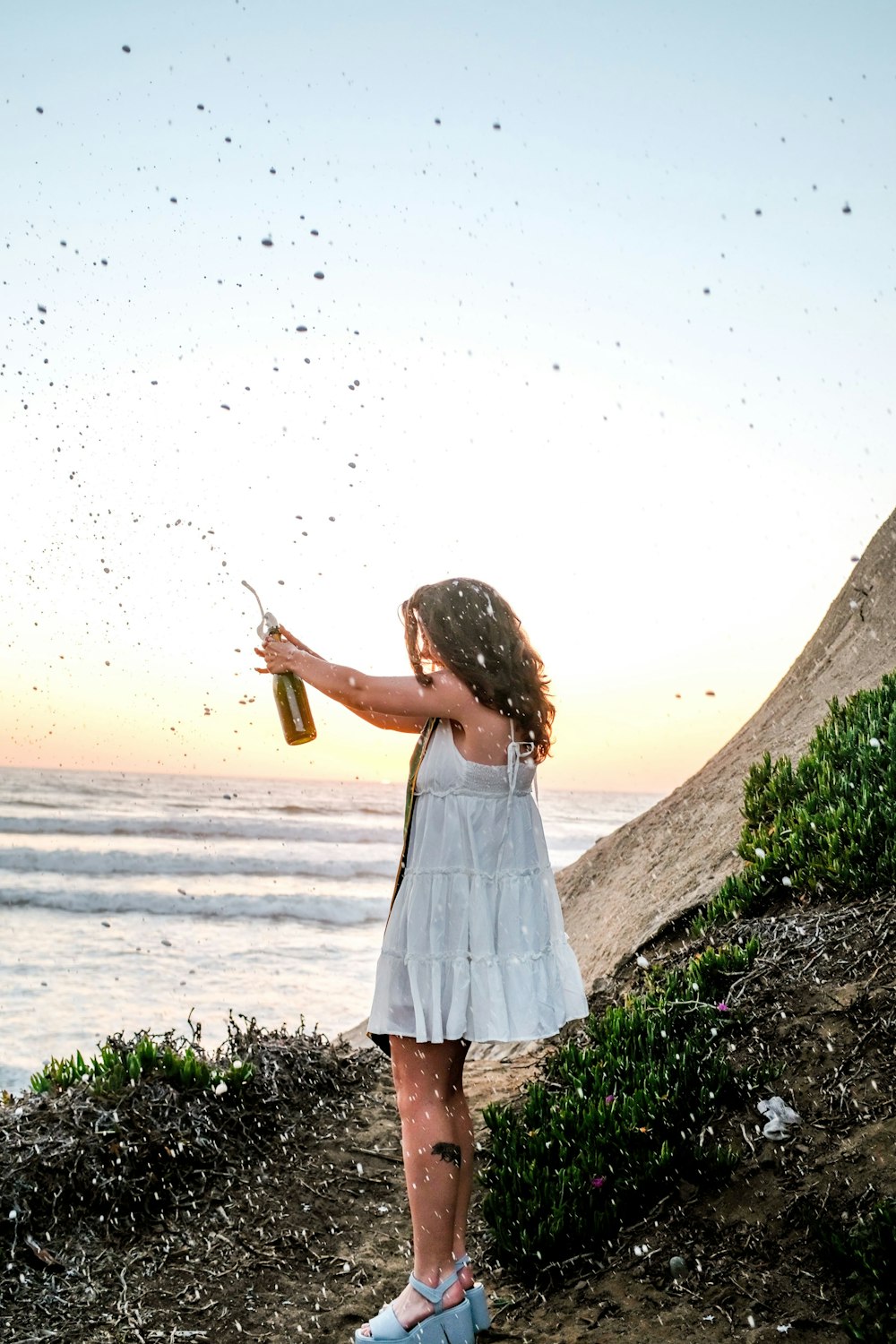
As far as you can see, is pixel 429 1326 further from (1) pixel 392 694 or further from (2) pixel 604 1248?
(1) pixel 392 694

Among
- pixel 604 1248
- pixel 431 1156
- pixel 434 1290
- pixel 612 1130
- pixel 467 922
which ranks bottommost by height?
pixel 604 1248

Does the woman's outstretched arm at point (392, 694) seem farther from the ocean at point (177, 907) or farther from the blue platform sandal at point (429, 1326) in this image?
the ocean at point (177, 907)

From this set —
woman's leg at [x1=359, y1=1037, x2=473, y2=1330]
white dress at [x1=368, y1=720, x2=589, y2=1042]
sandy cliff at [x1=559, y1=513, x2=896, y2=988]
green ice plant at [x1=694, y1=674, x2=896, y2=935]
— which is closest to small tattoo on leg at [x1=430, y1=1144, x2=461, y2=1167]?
woman's leg at [x1=359, y1=1037, x2=473, y2=1330]

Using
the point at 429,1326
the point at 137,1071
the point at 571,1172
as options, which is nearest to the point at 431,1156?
the point at 429,1326

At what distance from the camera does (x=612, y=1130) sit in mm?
4102

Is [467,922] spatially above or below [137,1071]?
above

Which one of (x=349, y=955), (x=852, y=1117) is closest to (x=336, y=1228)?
(x=852, y=1117)

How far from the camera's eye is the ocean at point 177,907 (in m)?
12.4

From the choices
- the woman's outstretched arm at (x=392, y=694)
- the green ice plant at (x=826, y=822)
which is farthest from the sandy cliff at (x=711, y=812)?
the woman's outstretched arm at (x=392, y=694)

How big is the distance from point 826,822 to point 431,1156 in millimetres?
3262

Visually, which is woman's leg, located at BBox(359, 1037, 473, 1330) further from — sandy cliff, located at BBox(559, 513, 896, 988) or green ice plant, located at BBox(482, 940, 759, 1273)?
sandy cliff, located at BBox(559, 513, 896, 988)

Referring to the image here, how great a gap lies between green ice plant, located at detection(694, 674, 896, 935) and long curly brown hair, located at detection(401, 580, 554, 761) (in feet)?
8.70

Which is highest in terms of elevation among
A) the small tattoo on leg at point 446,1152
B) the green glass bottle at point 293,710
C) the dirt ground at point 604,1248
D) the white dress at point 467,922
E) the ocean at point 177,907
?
the green glass bottle at point 293,710

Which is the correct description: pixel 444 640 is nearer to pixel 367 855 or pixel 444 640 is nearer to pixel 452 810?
pixel 452 810
